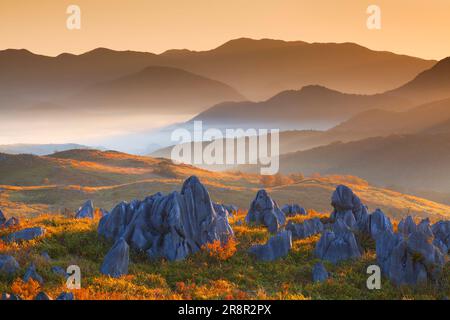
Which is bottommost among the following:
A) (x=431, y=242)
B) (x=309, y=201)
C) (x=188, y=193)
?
(x=309, y=201)

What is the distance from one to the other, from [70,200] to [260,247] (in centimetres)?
4872

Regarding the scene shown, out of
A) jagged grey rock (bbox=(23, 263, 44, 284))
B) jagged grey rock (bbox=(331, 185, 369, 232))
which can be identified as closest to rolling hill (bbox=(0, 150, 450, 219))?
jagged grey rock (bbox=(331, 185, 369, 232))

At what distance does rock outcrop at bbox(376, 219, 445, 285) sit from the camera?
2314 centimetres

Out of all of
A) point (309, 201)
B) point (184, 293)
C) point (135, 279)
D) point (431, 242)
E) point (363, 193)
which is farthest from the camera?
point (363, 193)

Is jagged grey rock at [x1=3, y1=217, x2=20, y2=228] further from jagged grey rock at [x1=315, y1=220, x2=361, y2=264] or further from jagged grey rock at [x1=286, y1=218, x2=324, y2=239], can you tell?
jagged grey rock at [x1=315, y1=220, x2=361, y2=264]

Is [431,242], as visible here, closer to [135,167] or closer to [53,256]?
[53,256]

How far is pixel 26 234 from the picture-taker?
2639 cm

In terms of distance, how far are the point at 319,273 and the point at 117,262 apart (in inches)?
378

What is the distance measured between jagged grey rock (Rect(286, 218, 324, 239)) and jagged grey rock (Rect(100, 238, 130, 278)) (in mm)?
12128

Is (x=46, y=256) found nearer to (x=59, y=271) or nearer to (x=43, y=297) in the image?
(x=59, y=271)

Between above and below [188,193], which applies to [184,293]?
below

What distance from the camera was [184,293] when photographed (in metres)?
20.1
